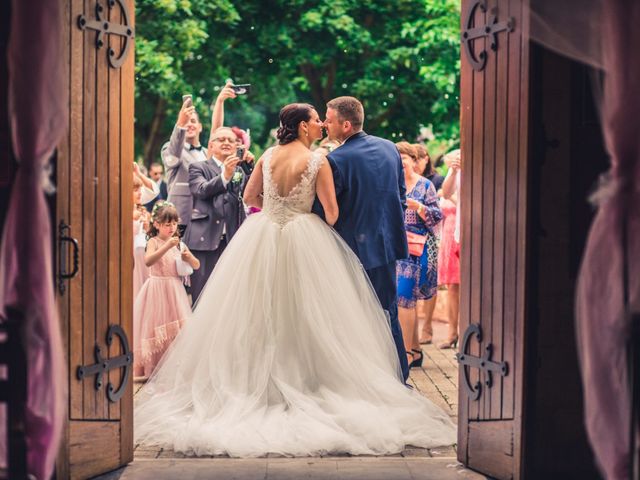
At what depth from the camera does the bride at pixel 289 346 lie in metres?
6.51

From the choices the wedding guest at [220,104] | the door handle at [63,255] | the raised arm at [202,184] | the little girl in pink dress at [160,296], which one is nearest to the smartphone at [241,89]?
the wedding guest at [220,104]

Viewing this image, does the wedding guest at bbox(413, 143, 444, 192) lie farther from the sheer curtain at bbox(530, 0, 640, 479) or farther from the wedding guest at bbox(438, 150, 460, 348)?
the sheer curtain at bbox(530, 0, 640, 479)

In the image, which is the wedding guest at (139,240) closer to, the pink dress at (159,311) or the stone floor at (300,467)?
the pink dress at (159,311)

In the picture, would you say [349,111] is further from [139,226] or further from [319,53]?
[319,53]

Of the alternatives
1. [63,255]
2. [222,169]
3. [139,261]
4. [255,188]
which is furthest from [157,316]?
[63,255]

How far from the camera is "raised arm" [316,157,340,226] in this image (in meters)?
7.33

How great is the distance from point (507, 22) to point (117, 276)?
8.35 feet

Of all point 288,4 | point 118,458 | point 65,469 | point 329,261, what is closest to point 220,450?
point 118,458

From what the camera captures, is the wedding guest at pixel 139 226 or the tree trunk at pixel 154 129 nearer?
the wedding guest at pixel 139 226

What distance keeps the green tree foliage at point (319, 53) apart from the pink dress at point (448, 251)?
8.06 metres

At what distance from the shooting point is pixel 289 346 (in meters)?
6.97

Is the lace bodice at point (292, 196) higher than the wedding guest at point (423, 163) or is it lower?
lower

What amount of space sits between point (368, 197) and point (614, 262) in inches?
139

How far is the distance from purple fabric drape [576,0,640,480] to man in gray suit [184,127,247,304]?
4.92 metres
